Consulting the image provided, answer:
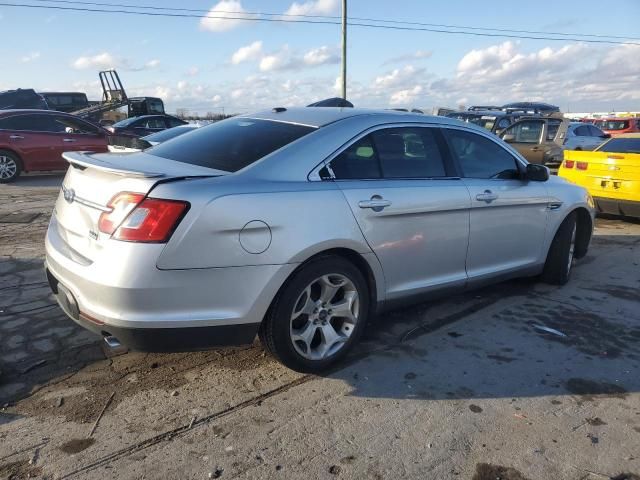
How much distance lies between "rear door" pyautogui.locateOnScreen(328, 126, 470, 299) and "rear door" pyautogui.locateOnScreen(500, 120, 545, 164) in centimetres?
1120

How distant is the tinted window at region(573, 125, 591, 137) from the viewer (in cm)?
1708

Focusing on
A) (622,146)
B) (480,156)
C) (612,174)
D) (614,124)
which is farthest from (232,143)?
(614,124)

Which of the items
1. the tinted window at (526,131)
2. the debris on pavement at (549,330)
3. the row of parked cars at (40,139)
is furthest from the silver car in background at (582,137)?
the debris on pavement at (549,330)

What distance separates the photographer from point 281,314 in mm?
3102

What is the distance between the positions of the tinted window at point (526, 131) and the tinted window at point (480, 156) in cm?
1071

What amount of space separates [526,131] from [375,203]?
42.1ft

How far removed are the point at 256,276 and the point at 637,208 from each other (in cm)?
722

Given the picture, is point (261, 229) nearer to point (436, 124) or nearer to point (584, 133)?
point (436, 124)

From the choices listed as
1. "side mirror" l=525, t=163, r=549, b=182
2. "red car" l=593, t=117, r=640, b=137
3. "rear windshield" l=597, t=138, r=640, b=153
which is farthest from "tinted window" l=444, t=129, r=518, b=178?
"red car" l=593, t=117, r=640, b=137

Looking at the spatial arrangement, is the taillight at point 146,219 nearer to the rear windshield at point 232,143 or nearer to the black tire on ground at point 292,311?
the rear windshield at point 232,143

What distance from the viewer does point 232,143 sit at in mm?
3588

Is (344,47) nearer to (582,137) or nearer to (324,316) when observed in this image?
(582,137)

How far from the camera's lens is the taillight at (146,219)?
8.93 ft

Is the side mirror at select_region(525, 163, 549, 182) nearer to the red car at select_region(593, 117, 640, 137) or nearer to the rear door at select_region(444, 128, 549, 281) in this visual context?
the rear door at select_region(444, 128, 549, 281)
